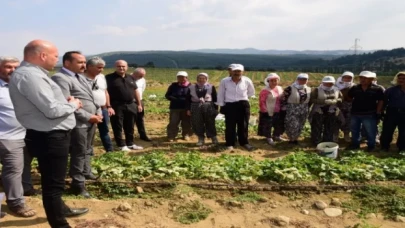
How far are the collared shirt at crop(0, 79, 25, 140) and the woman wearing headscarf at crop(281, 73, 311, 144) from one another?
18.2ft

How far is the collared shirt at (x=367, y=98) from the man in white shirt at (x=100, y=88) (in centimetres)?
503

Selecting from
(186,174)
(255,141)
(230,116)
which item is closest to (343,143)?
(255,141)

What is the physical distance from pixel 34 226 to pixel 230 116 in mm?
4523

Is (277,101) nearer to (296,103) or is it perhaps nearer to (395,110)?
(296,103)

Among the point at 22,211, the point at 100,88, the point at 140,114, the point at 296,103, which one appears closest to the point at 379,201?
the point at 296,103

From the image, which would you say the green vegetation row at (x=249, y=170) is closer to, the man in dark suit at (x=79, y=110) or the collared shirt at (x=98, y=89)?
the man in dark suit at (x=79, y=110)

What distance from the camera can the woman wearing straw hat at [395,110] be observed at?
7188 millimetres

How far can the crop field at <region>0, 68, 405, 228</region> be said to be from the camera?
425 centimetres

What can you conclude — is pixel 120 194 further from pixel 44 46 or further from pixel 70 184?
pixel 44 46

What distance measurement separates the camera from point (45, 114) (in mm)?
3131

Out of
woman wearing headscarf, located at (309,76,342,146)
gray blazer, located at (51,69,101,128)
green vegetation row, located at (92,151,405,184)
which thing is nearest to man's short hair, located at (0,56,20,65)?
gray blazer, located at (51,69,101,128)

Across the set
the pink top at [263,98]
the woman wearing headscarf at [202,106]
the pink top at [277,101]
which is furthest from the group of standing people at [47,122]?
the pink top at [277,101]

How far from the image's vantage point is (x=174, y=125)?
884cm

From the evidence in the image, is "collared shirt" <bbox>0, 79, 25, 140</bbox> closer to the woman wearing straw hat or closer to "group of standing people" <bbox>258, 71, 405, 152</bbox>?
"group of standing people" <bbox>258, 71, 405, 152</bbox>
